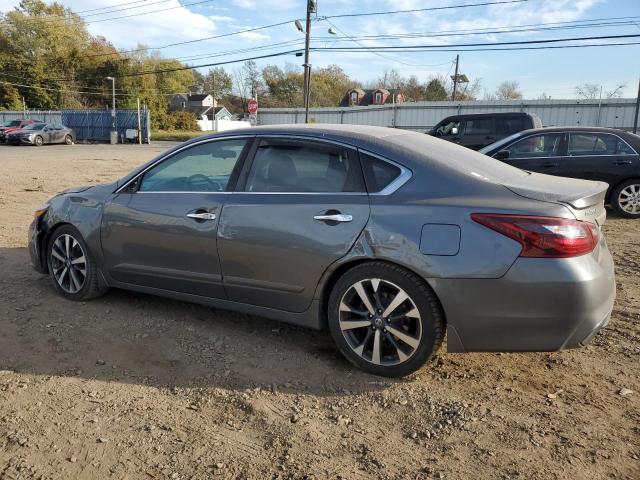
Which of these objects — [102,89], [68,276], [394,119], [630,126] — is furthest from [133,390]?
[102,89]

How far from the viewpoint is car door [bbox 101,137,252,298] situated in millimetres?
3930

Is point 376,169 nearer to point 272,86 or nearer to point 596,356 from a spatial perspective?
point 596,356

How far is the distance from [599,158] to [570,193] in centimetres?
677

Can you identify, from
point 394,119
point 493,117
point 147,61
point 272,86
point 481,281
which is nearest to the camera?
point 481,281

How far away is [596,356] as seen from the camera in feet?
12.4

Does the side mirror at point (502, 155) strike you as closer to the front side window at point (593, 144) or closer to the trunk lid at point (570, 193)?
the front side window at point (593, 144)

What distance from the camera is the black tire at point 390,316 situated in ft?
10.5

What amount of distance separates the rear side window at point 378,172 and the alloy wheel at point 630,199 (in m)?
7.31

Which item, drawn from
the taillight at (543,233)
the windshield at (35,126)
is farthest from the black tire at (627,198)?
the windshield at (35,126)

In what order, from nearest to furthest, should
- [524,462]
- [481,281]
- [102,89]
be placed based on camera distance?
1. [524,462]
2. [481,281]
3. [102,89]

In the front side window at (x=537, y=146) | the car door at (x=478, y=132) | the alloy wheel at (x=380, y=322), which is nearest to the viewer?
the alloy wheel at (x=380, y=322)

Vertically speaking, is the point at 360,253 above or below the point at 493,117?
below

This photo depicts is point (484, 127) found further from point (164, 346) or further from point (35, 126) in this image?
point (35, 126)

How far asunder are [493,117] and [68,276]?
13.0 metres
